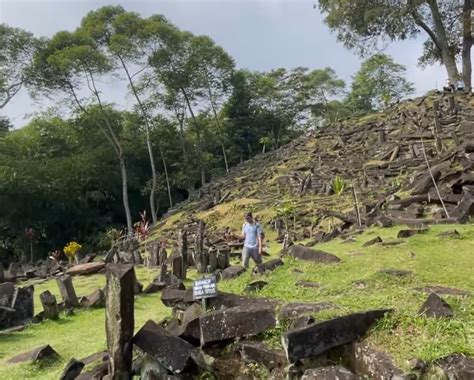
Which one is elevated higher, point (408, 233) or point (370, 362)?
point (408, 233)

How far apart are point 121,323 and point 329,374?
7.80ft

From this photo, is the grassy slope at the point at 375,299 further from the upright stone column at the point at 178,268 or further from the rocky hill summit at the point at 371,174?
the rocky hill summit at the point at 371,174

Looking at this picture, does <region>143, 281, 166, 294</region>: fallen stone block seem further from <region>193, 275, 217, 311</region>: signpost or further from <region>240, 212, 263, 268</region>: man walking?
<region>193, 275, 217, 311</region>: signpost

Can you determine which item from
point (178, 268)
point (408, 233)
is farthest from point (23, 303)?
point (408, 233)

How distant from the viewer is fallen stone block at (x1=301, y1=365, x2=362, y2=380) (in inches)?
167

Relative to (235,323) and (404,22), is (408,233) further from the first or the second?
(404,22)

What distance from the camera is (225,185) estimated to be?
33062 mm

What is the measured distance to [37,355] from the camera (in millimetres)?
7691

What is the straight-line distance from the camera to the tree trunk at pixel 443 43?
3250 centimetres

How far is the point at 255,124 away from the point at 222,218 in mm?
22477

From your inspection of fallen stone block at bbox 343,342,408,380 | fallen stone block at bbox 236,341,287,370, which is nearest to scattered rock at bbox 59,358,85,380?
fallen stone block at bbox 236,341,287,370

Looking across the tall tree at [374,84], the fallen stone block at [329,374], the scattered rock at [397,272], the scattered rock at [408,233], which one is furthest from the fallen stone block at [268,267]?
the tall tree at [374,84]

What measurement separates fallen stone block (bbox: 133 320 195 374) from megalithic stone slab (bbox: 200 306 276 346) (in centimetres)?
23

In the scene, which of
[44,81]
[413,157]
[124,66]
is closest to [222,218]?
[413,157]
